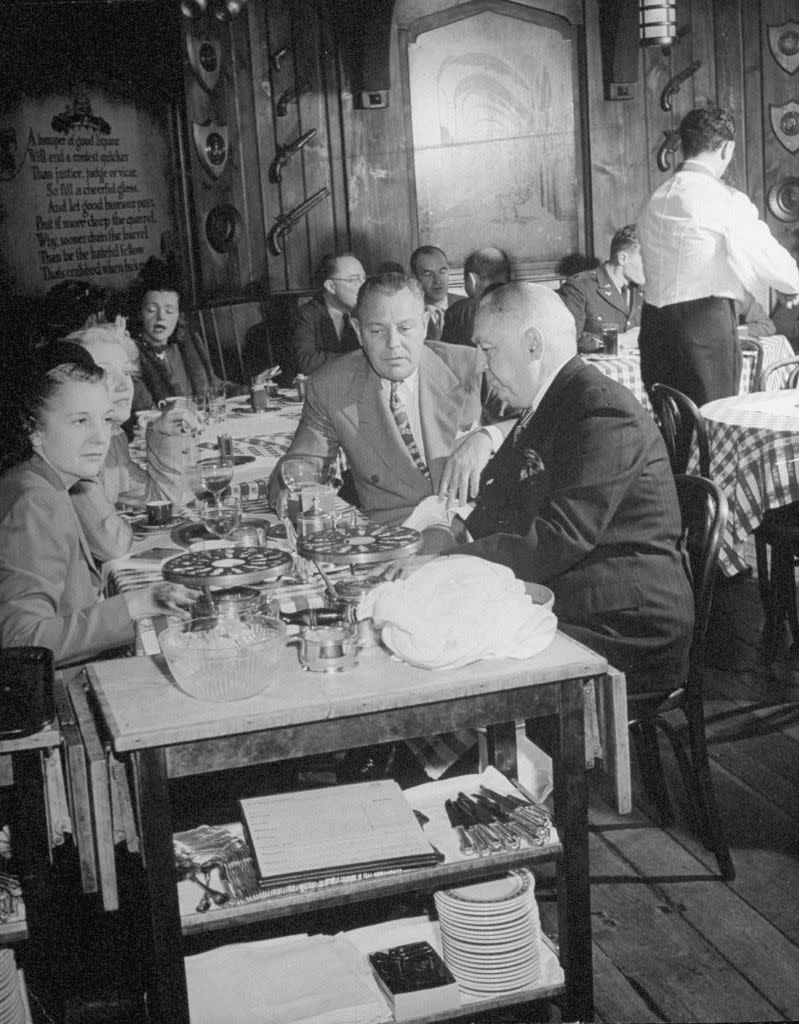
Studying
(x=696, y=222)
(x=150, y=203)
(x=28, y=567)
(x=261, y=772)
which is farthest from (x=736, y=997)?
(x=150, y=203)

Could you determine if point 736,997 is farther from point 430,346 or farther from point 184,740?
point 430,346

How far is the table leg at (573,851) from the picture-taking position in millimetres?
1998

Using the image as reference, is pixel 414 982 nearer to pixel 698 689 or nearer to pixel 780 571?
pixel 698 689

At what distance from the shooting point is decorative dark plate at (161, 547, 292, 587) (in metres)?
2.33

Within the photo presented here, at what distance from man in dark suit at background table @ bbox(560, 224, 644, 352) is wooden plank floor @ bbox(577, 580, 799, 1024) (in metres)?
3.57

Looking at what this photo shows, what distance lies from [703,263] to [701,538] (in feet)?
9.26

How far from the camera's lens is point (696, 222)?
17.3ft

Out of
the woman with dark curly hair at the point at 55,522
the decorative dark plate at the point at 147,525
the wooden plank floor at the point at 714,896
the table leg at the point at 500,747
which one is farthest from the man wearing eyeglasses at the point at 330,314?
the table leg at the point at 500,747

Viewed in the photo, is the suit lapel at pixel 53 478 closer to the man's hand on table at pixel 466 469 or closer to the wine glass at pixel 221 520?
the wine glass at pixel 221 520

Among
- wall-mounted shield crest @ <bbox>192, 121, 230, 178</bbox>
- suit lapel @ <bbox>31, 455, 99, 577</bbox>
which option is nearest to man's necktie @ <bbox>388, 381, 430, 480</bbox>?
suit lapel @ <bbox>31, 455, 99, 577</bbox>

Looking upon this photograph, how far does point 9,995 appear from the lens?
6.88 feet

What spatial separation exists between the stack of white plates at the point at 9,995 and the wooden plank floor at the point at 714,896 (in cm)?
107

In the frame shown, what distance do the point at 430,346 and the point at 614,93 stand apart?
4972 millimetres

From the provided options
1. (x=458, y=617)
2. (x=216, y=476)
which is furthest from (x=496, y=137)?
(x=458, y=617)
